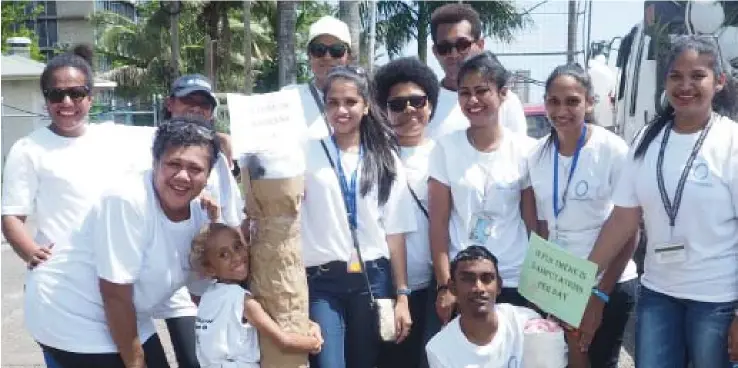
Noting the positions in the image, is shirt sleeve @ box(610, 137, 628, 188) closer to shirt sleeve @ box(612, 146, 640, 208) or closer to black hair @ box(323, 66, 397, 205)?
shirt sleeve @ box(612, 146, 640, 208)

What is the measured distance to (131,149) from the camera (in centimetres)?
378

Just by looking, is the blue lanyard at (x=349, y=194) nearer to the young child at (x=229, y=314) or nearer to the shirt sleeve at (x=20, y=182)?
the young child at (x=229, y=314)

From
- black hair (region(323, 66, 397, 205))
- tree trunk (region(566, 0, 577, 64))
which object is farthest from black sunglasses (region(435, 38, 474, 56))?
tree trunk (region(566, 0, 577, 64))

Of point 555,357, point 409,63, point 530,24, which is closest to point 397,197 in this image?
point 409,63

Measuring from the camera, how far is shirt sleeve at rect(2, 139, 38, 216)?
3.62 m

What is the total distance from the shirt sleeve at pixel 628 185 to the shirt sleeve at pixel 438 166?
0.78 meters

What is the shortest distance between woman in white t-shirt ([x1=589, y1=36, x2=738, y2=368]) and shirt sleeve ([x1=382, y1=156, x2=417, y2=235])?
38.0 inches

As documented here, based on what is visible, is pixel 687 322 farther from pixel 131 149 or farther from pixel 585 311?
pixel 131 149

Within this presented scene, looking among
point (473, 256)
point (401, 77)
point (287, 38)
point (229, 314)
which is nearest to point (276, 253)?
point (229, 314)

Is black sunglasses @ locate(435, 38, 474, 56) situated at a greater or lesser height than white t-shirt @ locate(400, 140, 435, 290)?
greater

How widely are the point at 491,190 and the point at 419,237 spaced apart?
470mm

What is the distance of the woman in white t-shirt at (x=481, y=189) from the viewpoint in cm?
373

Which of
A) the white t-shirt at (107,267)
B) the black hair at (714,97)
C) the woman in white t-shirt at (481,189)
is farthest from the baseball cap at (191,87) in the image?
the black hair at (714,97)

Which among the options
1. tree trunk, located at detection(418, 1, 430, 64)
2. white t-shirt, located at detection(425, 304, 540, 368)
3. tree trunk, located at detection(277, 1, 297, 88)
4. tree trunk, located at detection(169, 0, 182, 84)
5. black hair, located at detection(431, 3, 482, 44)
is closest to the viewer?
white t-shirt, located at detection(425, 304, 540, 368)
